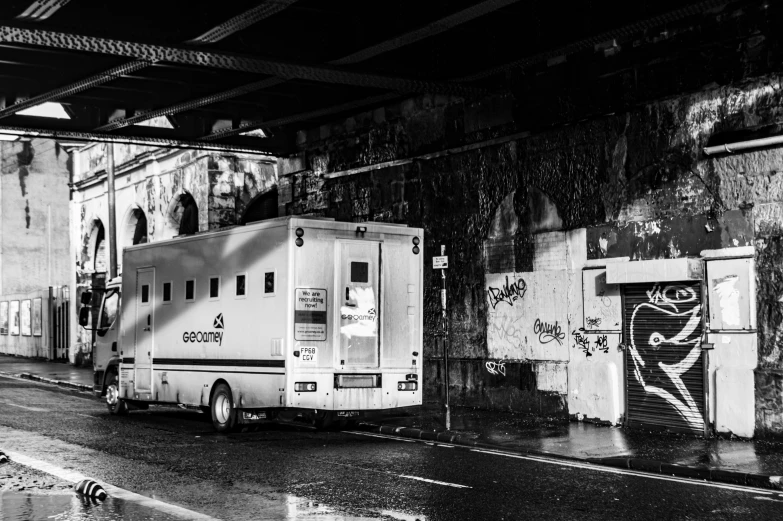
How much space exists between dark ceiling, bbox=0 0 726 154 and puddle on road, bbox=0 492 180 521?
7998 millimetres

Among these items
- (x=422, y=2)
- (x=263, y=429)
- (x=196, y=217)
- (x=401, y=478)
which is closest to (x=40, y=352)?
(x=196, y=217)

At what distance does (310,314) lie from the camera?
15.6m

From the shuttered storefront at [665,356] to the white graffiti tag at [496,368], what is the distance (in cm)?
307

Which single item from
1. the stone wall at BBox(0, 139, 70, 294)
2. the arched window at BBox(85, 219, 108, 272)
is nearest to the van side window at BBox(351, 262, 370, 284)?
the arched window at BBox(85, 219, 108, 272)

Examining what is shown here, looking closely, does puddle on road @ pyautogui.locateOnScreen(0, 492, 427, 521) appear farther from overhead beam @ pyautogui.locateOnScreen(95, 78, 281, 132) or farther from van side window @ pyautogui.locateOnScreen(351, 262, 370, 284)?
overhead beam @ pyautogui.locateOnScreen(95, 78, 281, 132)

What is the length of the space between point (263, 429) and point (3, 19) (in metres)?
7.71

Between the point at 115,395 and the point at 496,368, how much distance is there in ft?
24.6

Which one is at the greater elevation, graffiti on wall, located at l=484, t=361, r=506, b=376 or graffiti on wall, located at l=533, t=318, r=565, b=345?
graffiti on wall, located at l=533, t=318, r=565, b=345

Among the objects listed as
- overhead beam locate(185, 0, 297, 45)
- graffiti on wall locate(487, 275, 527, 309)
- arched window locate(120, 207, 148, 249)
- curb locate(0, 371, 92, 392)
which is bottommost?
curb locate(0, 371, 92, 392)

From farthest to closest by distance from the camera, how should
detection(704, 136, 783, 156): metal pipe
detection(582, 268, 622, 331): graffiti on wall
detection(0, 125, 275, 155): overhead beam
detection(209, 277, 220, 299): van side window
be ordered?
detection(0, 125, 275, 155): overhead beam < detection(582, 268, 622, 331): graffiti on wall < detection(209, 277, 220, 299): van side window < detection(704, 136, 783, 156): metal pipe

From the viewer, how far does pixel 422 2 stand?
53.2ft

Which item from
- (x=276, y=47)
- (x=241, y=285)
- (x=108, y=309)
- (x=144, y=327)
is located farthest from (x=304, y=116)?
(x=241, y=285)

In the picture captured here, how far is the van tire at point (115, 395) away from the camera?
19891 millimetres

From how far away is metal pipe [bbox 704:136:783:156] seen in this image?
48.0ft
